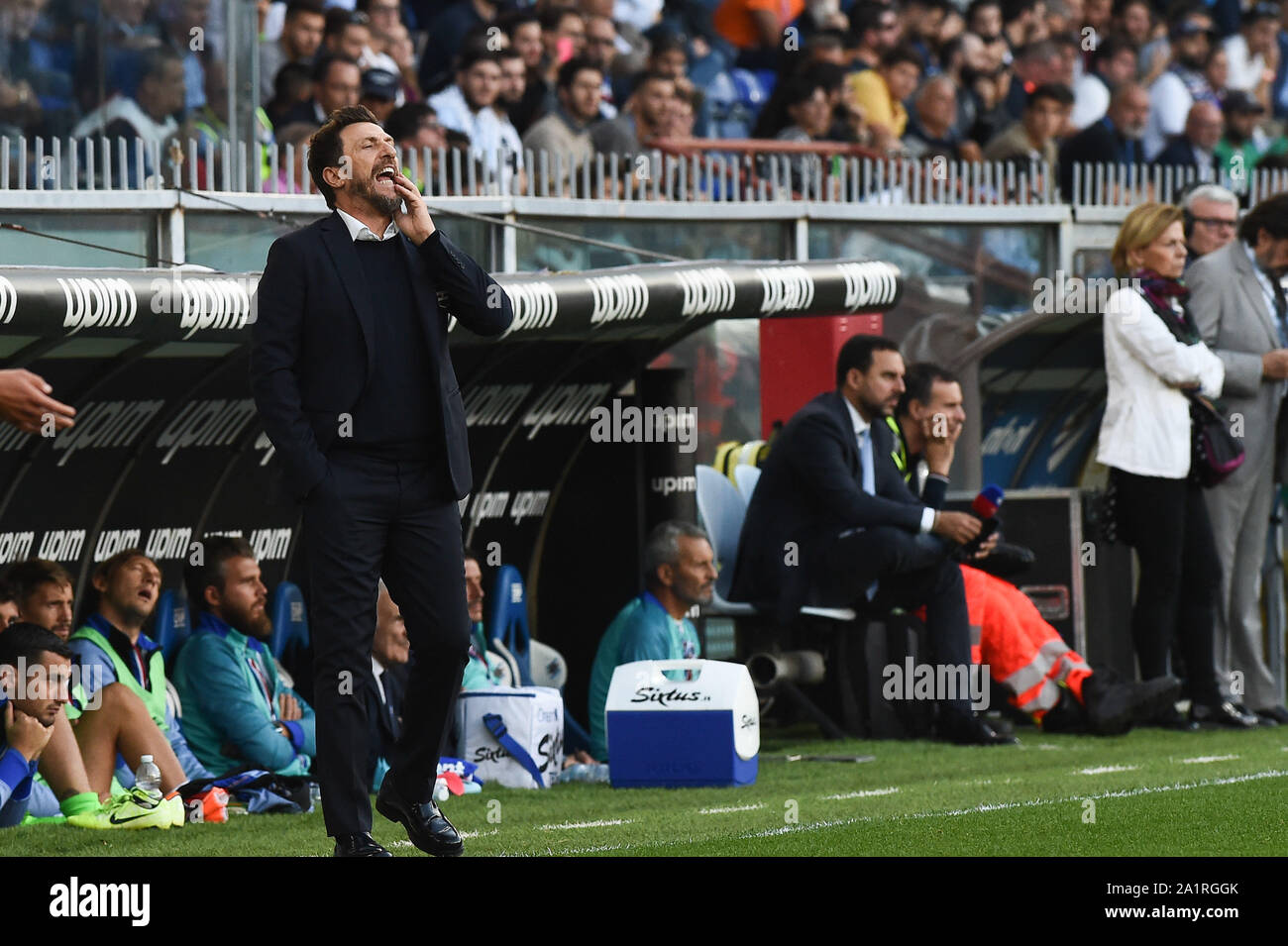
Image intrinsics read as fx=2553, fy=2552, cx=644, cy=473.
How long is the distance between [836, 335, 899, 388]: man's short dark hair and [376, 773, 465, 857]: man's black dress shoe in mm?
4432

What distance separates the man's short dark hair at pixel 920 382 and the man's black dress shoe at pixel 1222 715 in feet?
5.67

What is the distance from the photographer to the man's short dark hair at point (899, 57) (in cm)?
1534

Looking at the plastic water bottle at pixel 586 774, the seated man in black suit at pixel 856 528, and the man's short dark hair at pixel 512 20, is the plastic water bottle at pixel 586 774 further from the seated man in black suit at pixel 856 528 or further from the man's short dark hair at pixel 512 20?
the man's short dark hair at pixel 512 20

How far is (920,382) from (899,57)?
4.86m

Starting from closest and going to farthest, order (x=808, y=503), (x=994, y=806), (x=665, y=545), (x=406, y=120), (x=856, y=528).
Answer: (x=994, y=806) < (x=665, y=545) < (x=856, y=528) < (x=808, y=503) < (x=406, y=120)

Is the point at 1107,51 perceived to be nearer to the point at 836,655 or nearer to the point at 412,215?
the point at 836,655

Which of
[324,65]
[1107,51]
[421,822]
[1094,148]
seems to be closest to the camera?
[421,822]

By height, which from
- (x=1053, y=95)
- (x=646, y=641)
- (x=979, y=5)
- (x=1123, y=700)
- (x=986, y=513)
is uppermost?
(x=979, y=5)

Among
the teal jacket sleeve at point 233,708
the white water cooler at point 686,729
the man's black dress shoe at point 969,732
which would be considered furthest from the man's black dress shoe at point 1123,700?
the teal jacket sleeve at point 233,708

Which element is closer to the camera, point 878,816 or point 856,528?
point 878,816

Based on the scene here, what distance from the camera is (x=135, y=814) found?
25.4 feet

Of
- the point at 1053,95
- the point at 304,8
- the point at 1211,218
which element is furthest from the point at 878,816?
the point at 1053,95
